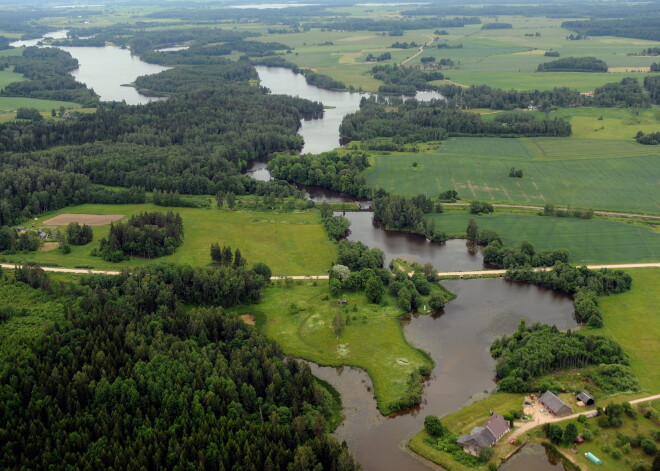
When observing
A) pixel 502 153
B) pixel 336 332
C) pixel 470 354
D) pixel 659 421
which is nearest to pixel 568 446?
pixel 659 421

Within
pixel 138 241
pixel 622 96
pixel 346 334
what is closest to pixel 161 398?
pixel 346 334

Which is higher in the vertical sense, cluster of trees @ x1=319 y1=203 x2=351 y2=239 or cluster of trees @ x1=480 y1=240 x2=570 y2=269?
cluster of trees @ x1=480 y1=240 x2=570 y2=269

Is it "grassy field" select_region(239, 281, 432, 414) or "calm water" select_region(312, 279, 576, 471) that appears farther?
"grassy field" select_region(239, 281, 432, 414)

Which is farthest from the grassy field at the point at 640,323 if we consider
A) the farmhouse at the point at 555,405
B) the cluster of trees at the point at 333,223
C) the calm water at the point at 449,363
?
the cluster of trees at the point at 333,223

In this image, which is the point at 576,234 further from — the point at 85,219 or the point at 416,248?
the point at 85,219

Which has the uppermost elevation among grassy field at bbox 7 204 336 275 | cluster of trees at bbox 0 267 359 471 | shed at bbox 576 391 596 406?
cluster of trees at bbox 0 267 359 471

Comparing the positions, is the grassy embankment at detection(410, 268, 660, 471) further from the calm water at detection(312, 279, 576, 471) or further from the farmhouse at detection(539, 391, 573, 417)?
the calm water at detection(312, 279, 576, 471)

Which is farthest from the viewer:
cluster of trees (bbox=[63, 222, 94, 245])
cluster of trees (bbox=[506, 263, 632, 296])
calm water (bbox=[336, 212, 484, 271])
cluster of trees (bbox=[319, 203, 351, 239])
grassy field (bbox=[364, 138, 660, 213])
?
grassy field (bbox=[364, 138, 660, 213])

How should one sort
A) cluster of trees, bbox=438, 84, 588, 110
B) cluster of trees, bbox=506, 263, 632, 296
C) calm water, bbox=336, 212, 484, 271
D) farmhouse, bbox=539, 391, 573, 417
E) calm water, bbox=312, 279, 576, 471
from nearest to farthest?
calm water, bbox=312, 279, 576, 471 → farmhouse, bbox=539, 391, 573, 417 → cluster of trees, bbox=506, 263, 632, 296 → calm water, bbox=336, 212, 484, 271 → cluster of trees, bbox=438, 84, 588, 110

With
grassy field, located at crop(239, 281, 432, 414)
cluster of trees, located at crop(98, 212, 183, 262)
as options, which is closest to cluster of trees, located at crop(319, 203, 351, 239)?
grassy field, located at crop(239, 281, 432, 414)
